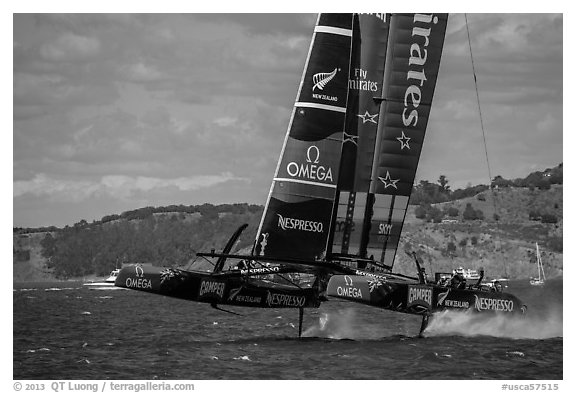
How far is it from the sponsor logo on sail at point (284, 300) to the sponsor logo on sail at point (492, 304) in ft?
17.1

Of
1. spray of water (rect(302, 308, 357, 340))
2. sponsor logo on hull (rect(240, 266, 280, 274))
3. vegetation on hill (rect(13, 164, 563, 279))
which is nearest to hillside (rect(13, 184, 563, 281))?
vegetation on hill (rect(13, 164, 563, 279))

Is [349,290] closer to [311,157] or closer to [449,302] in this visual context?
[311,157]

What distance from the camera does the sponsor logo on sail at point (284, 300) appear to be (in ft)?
114

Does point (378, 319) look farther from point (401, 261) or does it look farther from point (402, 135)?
point (401, 261)

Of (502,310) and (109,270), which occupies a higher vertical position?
(109,270)

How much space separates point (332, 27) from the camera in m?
32.9

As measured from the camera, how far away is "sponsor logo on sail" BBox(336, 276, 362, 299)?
31.3 metres

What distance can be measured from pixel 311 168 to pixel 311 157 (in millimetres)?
312

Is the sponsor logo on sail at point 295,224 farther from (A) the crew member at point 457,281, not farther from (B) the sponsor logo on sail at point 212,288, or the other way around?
(A) the crew member at point 457,281

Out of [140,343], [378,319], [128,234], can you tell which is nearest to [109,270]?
[128,234]

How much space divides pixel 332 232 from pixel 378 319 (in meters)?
16.6

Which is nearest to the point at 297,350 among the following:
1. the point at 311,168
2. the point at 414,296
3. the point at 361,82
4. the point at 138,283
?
the point at 414,296

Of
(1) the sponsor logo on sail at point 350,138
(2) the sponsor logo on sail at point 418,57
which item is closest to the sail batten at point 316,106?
(1) the sponsor logo on sail at point 350,138

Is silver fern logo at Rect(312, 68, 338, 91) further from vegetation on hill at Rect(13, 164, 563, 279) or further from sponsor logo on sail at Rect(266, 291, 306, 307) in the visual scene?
vegetation on hill at Rect(13, 164, 563, 279)
